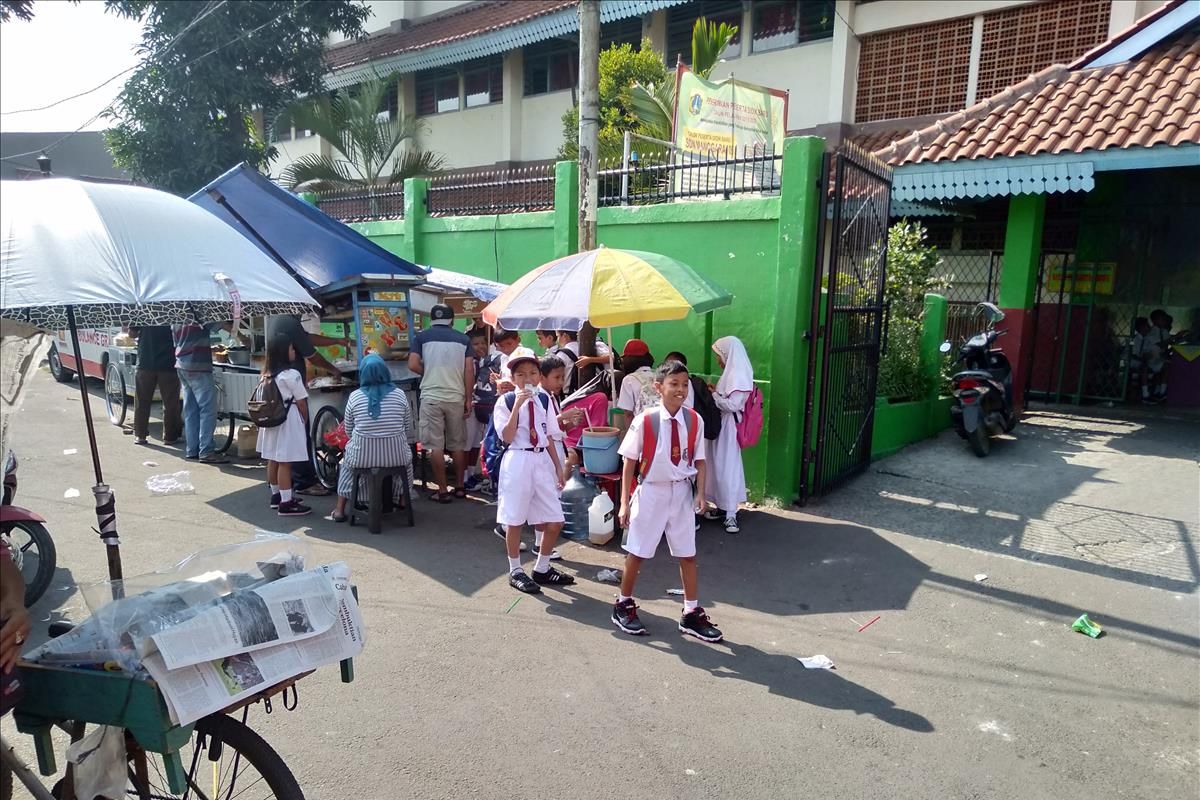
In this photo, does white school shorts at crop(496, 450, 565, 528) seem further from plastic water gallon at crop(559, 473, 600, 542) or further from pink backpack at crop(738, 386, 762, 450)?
pink backpack at crop(738, 386, 762, 450)

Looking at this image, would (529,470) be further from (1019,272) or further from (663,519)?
(1019,272)

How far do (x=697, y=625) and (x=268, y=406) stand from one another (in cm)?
426

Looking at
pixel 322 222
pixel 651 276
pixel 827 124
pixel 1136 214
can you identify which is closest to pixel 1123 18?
pixel 1136 214

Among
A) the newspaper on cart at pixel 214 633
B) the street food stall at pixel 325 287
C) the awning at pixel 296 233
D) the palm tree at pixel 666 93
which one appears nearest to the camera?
the newspaper on cart at pixel 214 633

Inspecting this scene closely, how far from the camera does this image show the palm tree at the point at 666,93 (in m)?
10.7

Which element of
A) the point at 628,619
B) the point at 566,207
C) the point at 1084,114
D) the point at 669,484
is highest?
the point at 1084,114

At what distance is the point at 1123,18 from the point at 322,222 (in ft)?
35.0

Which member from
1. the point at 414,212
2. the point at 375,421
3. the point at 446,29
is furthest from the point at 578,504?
the point at 446,29

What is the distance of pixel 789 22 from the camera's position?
13.6m

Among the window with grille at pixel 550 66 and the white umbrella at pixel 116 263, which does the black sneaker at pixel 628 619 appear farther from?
the window with grille at pixel 550 66

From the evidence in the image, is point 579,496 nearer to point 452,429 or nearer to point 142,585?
point 452,429

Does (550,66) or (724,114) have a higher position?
A: (550,66)

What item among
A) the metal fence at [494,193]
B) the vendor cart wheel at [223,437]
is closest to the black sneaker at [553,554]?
the vendor cart wheel at [223,437]

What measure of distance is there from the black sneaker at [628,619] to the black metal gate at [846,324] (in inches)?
113
